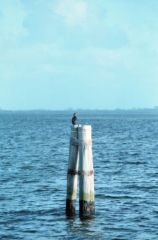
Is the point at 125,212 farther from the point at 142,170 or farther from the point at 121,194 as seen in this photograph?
the point at 142,170

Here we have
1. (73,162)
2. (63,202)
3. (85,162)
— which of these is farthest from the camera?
(63,202)

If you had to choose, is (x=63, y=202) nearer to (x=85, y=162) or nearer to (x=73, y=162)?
(x=73, y=162)

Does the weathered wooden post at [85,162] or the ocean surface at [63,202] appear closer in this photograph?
the weathered wooden post at [85,162]

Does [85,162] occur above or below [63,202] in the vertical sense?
above

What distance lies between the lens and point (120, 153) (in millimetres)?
61156

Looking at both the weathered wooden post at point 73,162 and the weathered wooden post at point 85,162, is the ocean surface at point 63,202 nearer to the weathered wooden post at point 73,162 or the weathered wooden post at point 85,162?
the weathered wooden post at point 73,162

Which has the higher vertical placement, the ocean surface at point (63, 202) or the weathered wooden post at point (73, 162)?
the weathered wooden post at point (73, 162)

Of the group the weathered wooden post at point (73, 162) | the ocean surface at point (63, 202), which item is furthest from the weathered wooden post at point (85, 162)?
the ocean surface at point (63, 202)

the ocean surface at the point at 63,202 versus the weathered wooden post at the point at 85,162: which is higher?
the weathered wooden post at the point at 85,162

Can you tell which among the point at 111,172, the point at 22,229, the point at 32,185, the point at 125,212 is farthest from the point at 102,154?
the point at 22,229

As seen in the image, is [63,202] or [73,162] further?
[63,202]

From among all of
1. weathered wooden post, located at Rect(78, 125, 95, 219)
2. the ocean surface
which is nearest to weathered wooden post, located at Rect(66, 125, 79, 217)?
weathered wooden post, located at Rect(78, 125, 95, 219)

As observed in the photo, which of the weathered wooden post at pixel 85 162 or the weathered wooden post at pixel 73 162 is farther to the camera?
the weathered wooden post at pixel 73 162

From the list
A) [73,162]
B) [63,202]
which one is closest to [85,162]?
[73,162]
